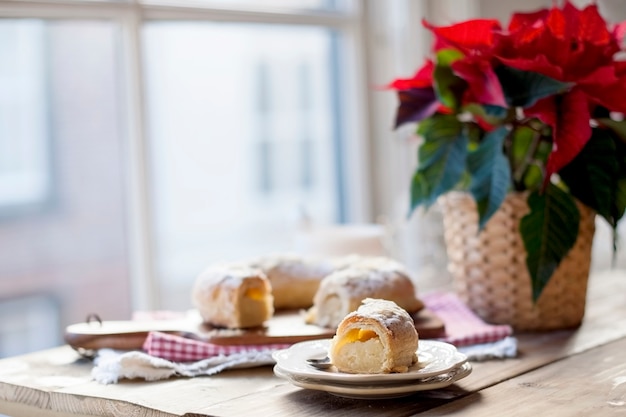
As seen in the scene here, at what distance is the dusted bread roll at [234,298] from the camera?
1335mm

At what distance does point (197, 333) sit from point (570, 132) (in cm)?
57

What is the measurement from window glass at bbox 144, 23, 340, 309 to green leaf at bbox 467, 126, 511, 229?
0.60 metres

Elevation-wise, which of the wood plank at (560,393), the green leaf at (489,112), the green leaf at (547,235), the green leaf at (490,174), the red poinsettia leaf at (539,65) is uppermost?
the red poinsettia leaf at (539,65)

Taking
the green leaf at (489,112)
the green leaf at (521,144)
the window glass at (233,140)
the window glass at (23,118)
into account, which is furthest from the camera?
the window glass at (233,140)

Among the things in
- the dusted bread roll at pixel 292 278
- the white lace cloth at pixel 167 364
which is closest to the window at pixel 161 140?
the dusted bread roll at pixel 292 278

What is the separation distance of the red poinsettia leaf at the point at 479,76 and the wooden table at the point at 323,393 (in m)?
0.35

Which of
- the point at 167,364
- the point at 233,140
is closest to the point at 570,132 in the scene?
the point at 167,364

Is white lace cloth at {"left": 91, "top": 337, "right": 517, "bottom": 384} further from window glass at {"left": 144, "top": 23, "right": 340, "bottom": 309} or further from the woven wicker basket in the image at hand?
window glass at {"left": 144, "top": 23, "right": 340, "bottom": 309}

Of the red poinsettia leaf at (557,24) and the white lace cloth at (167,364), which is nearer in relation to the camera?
the white lace cloth at (167,364)

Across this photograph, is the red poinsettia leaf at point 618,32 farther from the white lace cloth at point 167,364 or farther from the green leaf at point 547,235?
the white lace cloth at point 167,364

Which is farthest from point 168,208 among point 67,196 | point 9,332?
point 9,332

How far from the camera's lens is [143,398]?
1116 millimetres

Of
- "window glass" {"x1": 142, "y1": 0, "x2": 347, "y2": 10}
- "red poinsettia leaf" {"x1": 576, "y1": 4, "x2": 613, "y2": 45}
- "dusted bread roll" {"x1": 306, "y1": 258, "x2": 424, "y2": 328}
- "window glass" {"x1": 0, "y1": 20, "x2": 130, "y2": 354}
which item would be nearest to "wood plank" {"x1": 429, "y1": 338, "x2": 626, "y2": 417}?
"dusted bread roll" {"x1": 306, "y1": 258, "x2": 424, "y2": 328}

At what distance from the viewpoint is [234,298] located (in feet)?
4.35
